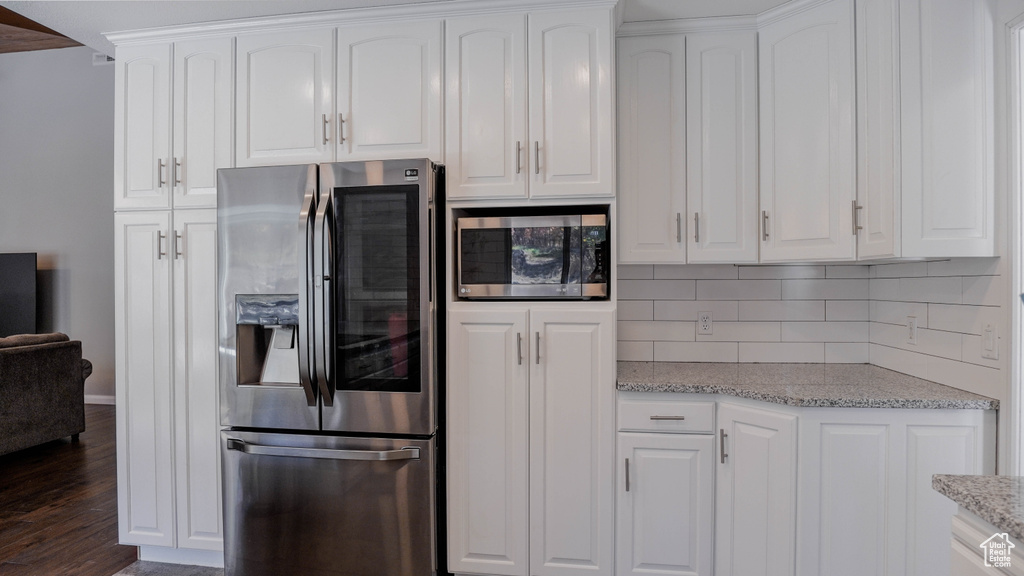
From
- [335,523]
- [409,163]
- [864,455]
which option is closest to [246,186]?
[409,163]

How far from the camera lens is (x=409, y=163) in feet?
7.07

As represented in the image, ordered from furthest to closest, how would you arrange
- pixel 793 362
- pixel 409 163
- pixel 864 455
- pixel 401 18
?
1. pixel 793 362
2. pixel 401 18
3. pixel 409 163
4. pixel 864 455

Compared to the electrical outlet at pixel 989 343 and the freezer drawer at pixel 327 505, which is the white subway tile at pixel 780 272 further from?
the freezer drawer at pixel 327 505

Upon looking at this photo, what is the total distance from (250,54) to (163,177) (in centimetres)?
63

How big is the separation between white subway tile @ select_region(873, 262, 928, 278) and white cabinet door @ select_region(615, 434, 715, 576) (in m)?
1.04

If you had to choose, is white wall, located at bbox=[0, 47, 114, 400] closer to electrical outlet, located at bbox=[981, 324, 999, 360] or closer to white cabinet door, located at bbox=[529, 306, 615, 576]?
white cabinet door, located at bbox=[529, 306, 615, 576]

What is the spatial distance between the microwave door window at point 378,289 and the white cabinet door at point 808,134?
1435 millimetres

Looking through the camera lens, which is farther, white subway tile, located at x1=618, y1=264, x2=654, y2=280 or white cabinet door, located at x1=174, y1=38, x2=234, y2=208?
white subway tile, located at x1=618, y1=264, x2=654, y2=280

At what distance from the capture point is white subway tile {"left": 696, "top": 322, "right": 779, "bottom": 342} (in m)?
2.70

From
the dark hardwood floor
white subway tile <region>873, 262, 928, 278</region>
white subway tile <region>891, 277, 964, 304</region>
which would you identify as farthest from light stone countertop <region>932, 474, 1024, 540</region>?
the dark hardwood floor

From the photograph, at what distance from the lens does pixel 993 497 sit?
1.01 metres

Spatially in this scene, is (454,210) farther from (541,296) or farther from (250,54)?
(250,54)

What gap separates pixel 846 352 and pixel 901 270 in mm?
453

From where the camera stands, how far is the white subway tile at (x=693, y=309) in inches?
107
